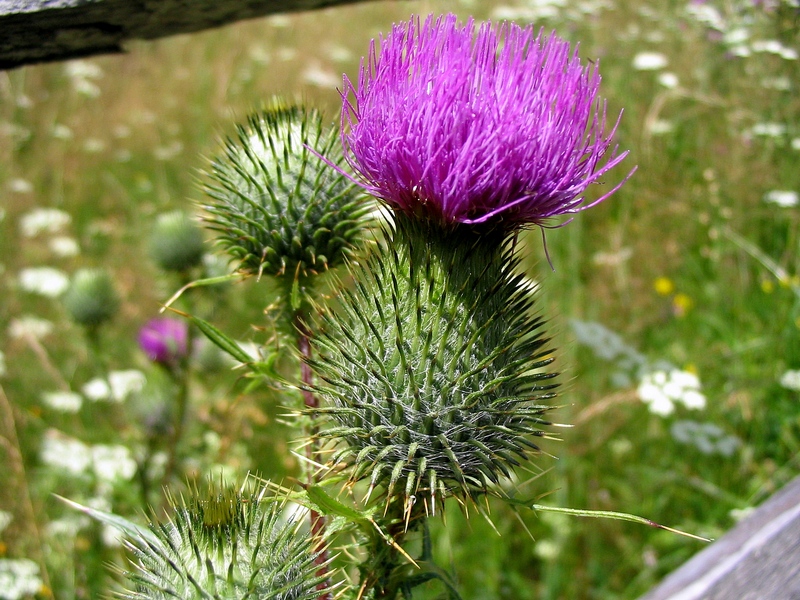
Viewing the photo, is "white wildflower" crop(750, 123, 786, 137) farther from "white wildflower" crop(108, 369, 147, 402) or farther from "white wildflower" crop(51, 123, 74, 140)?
"white wildflower" crop(51, 123, 74, 140)

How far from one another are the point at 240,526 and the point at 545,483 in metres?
2.79

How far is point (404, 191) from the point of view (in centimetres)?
170

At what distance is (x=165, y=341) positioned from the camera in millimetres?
4172

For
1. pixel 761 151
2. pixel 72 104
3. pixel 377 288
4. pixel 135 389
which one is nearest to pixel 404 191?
pixel 377 288

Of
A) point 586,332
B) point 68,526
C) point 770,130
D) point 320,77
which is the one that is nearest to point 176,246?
point 68,526

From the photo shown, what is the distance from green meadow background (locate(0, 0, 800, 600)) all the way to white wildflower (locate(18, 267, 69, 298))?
0.02 metres

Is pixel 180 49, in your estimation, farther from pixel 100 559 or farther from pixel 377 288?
pixel 377 288

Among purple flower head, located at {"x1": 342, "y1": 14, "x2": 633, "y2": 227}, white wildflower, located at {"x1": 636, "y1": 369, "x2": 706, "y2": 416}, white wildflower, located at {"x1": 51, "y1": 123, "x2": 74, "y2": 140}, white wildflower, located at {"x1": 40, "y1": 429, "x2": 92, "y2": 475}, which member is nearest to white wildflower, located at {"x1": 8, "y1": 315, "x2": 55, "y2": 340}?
white wildflower, located at {"x1": 40, "y1": 429, "x2": 92, "y2": 475}

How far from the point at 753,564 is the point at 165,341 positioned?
3.53m

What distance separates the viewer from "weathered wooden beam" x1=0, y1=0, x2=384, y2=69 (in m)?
1.75

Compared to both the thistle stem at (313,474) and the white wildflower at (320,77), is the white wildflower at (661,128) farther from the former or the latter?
the thistle stem at (313,474)

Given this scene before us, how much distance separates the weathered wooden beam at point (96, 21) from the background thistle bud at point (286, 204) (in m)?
0.39

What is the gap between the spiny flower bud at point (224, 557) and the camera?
4.85ft

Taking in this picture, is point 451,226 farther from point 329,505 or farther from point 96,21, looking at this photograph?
point 96,21
